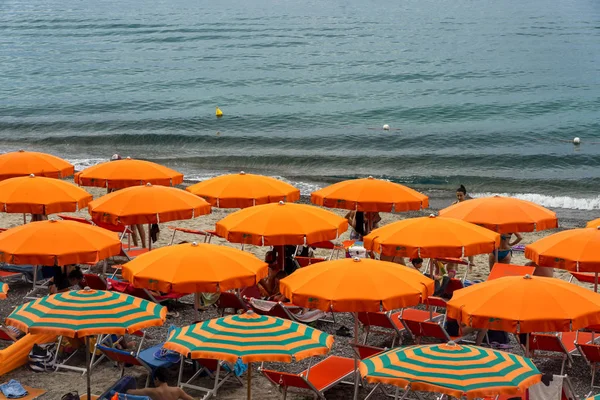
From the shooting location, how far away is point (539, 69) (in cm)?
5838

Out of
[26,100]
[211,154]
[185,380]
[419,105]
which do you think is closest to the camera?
[185,380]

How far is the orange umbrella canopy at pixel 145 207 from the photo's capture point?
12.6 metres

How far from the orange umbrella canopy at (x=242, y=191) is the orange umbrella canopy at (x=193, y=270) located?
3808mm

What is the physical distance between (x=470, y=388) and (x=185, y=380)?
12.4 feet

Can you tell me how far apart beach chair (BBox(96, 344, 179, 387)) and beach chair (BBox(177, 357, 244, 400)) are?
8.9 inches

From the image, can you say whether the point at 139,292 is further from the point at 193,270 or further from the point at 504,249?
the point at 504,249

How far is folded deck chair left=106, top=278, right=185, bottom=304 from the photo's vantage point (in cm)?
1151

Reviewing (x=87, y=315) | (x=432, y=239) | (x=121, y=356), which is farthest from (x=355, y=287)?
(x=87, y=315)

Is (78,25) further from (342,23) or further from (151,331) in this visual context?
(151,331)

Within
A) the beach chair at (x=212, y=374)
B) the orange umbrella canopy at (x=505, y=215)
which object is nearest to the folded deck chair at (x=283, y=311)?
the beach chair at (x=212, y=374)

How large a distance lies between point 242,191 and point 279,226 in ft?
8.45

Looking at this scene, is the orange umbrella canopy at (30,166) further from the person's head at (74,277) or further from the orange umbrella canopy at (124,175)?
the person's head at (74,277)

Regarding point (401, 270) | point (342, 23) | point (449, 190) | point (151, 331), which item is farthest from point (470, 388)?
point (342, 23)

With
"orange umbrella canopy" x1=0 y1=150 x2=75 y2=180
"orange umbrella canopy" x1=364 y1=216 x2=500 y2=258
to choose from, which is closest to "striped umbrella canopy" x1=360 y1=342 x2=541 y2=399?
"orange umbrella canopy" x1=364 y1=216 x2=500 y2=258
